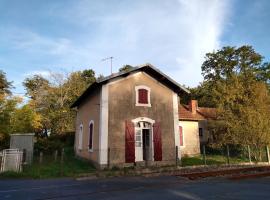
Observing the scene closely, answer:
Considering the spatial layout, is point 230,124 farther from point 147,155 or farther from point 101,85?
point 101,85

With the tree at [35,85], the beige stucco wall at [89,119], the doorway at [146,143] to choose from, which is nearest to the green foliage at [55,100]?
the tree at [35,85]

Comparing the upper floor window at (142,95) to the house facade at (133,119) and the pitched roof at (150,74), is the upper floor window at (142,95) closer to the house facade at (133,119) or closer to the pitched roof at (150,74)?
the house facade at (133,119)

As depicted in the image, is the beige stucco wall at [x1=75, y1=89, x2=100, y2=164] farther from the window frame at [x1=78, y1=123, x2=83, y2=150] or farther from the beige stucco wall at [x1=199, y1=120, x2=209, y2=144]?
the beige stucco wall at [x1=199, y1=120, x2=209, y2=144]

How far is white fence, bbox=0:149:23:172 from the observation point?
13.0 m

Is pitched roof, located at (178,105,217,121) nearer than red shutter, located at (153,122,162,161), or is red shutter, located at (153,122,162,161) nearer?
red shutter, located at (153,122,162,161)

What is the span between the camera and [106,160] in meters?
15.4

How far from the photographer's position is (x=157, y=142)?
56.5 ft

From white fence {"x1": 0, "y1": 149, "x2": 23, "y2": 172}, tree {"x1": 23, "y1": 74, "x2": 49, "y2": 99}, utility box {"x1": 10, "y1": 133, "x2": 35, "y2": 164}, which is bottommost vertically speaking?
white fence {"x1": 0, "y1": 149, "x2": 23, "y2": 172}

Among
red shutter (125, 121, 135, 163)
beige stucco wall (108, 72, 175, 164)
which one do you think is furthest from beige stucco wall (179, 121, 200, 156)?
red shutter (125, 121, 135, 163)

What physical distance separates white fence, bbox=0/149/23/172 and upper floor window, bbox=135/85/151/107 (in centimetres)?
778

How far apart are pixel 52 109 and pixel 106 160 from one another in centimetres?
1890

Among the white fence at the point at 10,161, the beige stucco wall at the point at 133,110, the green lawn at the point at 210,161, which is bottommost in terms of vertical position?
the green lawn at the point at 210,161

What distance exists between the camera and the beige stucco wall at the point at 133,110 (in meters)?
16.0

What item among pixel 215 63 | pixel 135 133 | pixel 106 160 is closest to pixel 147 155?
pixel 135 133
